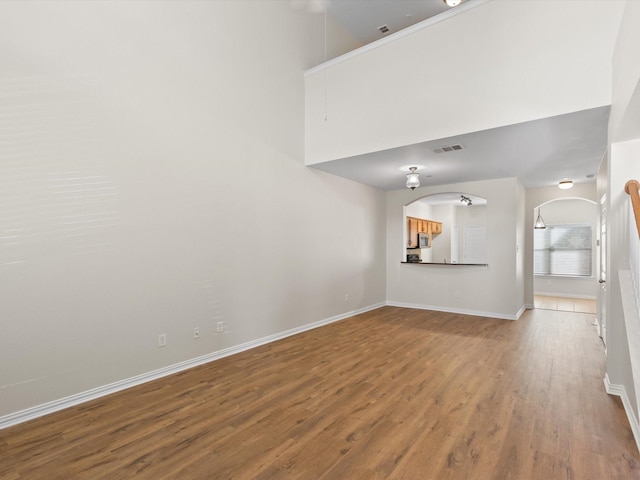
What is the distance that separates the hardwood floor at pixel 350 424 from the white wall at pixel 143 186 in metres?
0.51

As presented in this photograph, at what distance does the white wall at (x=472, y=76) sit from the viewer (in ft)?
9.66

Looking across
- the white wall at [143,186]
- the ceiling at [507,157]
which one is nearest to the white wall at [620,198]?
the ceiling at [507,157]

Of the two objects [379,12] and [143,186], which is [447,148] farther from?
[143,186]

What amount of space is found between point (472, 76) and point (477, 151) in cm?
108

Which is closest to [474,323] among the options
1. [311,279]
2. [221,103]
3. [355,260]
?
[355,260]

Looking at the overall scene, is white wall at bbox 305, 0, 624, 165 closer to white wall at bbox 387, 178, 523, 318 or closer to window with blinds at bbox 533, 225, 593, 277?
white wall at bbox 387, 178, 523, 318

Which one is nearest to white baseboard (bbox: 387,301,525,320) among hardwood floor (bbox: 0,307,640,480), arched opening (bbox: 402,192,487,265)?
hardwood floor (bbox: 0,307,640,480)

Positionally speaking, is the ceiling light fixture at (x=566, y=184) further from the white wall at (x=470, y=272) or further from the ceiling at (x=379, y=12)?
the ceiling at (x=379, y=12)

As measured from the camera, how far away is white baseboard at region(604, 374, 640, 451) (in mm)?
2246

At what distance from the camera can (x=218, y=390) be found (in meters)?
3.03

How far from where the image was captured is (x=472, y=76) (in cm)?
355

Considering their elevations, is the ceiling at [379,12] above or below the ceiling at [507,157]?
above

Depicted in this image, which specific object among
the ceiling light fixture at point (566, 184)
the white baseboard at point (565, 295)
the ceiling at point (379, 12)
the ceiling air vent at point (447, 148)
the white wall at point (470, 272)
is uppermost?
the ceiling at point (379, 12)

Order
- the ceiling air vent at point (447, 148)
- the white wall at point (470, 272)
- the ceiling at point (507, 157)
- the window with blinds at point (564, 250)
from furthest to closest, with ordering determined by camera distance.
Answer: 1. the window with blinds at point (564, 250)
2. the white wall at point (470, 272)
3. the ceiling air vent at point (447, 148)
4. the ceiling at point (507, 157)
